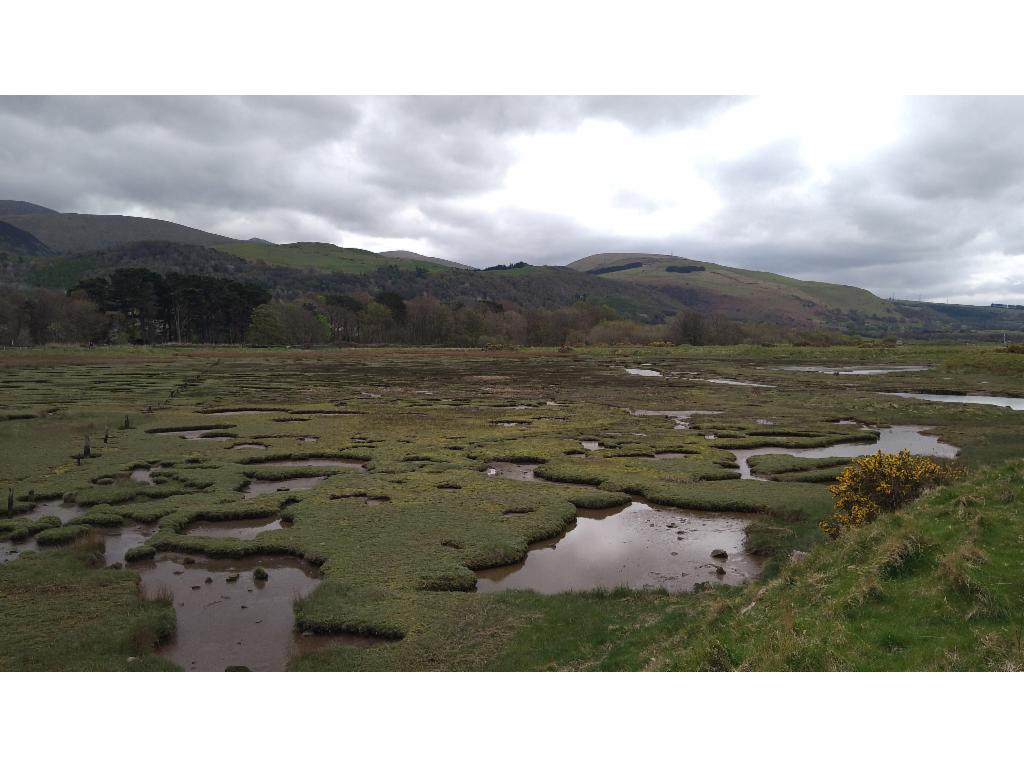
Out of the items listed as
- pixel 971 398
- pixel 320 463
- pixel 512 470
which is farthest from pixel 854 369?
pixel 320 463

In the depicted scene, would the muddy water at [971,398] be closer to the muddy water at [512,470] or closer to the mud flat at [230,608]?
the muddy water at [512,470]

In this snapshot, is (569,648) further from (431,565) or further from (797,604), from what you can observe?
(431,565)

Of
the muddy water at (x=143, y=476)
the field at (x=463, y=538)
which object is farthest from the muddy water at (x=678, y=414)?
the muddy water at (x=143, y=476)

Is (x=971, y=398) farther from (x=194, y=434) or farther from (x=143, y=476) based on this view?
(x=143, y=476)

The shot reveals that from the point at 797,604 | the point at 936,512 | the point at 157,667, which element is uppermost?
the point at 936,512

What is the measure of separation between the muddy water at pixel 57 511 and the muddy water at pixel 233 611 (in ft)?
20.1

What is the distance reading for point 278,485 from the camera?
25.5m

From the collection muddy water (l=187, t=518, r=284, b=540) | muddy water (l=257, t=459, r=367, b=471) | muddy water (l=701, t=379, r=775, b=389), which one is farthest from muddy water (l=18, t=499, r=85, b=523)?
muddy water (l=701, t=379, r=775, b=389)

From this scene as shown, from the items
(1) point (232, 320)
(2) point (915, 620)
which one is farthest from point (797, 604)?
(1) point (232, 320)

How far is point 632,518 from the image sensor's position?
2167 centimetres

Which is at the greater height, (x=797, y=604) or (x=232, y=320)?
(x=232, y=320)

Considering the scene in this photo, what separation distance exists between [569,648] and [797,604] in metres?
4.22

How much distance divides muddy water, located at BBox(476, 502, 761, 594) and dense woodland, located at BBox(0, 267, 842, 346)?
501 feet

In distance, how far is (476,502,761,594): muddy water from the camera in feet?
52.4
